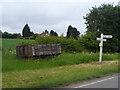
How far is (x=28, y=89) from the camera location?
A: 826 cm

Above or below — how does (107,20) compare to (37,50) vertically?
above

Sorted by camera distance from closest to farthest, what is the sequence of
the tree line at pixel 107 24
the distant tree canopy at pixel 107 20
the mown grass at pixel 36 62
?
1. the mown grass at pixel 36 62
2. the tree line at pixel 107 24
3. the distant tree canopy at pixel 107 20

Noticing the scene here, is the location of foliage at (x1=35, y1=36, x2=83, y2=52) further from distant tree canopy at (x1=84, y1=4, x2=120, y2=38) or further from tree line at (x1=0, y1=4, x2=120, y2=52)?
distant tree canopy at (x1=84, y1=4, x2=120, y2=38)

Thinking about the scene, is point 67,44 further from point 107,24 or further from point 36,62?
point 107,24

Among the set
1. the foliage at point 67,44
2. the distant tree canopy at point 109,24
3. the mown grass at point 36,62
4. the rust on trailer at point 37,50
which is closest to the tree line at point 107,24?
the distant tree canopy at point 109,24

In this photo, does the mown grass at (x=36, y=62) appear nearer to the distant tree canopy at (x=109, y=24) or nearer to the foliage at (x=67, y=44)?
the foliage at (x=67, y=44)

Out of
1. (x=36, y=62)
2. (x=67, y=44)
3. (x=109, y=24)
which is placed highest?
(x=109, y=24)

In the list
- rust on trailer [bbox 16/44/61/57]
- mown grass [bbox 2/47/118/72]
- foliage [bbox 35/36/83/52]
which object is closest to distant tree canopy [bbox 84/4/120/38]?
foliage [bbox 35/36/83/52]

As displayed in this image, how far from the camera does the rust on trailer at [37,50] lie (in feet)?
55.5

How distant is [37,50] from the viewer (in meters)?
17.1

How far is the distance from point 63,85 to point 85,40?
21320 millimetres

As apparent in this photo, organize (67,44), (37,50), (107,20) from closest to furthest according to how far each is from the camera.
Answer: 1. (37,50)
2. (67,44)
3. (107,20)

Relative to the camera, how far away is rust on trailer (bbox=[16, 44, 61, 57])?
16.9 m

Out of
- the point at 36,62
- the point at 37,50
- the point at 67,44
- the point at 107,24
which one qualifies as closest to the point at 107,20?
the point at 107,24
